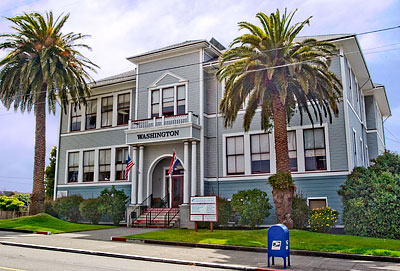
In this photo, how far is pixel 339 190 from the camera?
20.2 meters

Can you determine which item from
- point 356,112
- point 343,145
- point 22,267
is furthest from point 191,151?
point 22,267

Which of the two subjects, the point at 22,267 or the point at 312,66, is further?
the point at 312,66

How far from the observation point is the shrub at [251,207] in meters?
20.8

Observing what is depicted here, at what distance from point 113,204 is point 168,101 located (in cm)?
782

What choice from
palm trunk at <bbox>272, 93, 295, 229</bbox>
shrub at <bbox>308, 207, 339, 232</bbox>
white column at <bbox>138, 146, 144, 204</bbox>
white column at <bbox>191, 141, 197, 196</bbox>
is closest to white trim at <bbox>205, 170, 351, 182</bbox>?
white column at <bbox>191, 141, 197, 196</bbox>

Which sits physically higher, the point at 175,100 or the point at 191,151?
the point at 175,100

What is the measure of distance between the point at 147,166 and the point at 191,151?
11.7 ft

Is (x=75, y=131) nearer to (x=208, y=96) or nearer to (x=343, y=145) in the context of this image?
(x=208, y=96)

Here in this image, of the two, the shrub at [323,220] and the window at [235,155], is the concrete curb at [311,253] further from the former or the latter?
the window at [235,155]

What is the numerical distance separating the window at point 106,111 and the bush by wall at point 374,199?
59.7 ft

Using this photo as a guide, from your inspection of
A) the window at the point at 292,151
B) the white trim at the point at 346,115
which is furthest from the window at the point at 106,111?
the white trim at the point at 346,115

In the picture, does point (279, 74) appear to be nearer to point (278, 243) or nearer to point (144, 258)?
point (278, 243)

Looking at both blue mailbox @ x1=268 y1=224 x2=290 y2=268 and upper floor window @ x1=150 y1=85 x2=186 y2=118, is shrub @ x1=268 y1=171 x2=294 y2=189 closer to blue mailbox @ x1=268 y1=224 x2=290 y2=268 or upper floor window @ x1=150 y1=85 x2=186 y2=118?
blue mailbox @ x1=268 y1=224 x2=290 y2=268

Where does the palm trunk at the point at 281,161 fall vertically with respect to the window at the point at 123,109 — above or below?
below
